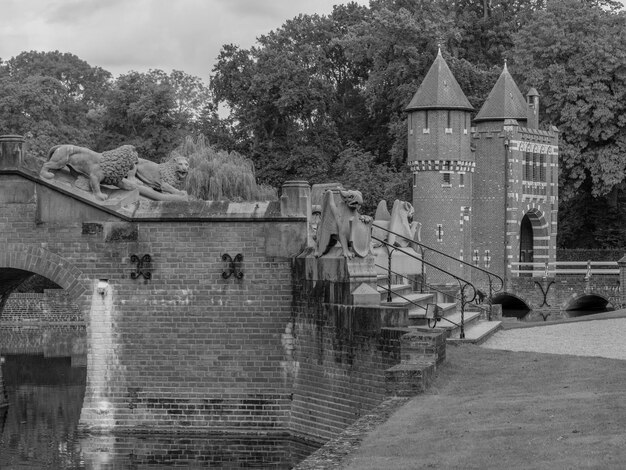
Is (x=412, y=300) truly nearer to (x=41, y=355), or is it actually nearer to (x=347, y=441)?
(x=347, y=441)

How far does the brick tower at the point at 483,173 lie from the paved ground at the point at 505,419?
48048 mm

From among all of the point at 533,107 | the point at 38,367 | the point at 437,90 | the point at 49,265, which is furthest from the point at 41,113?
the point at 49,265

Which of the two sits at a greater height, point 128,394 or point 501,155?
point 501,155

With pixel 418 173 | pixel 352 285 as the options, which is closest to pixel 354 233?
pixel 352 285

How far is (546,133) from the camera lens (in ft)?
234

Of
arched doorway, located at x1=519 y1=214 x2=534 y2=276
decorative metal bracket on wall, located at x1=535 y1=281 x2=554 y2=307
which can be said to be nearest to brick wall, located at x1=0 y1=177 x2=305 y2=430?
decorative metal bracket on wall, located at x1=535 y1=281 x2=554 y2=307

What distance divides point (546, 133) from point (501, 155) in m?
2.48

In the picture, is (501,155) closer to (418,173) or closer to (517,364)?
(418,173)

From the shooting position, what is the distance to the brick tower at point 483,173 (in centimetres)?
6875

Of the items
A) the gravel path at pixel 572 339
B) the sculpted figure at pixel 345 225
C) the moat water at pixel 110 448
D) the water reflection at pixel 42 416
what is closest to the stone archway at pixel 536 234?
the water reflection at pixel 42 416

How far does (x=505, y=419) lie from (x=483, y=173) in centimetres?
5801

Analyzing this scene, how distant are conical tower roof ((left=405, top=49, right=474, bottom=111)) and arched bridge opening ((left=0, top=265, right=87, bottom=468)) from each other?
20068 mm

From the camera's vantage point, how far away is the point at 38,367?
35594 millimetres

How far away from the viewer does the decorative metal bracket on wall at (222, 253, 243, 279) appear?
909 inches
